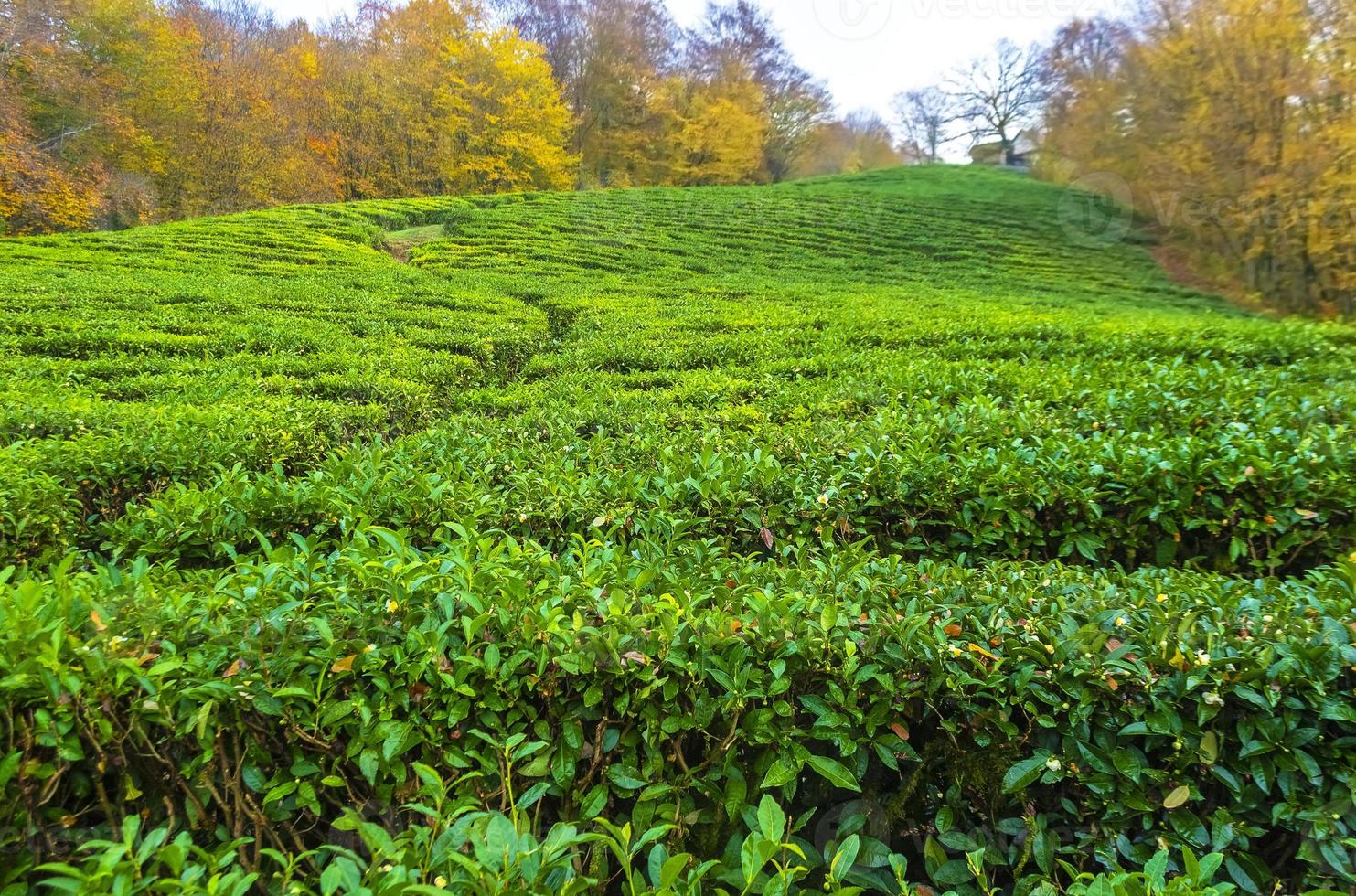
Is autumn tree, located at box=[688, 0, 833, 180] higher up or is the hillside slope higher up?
autumn tree, located at box=[688, 0, 833, 180]

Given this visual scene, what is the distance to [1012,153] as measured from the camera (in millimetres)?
42750

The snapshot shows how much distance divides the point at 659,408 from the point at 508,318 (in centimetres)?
567

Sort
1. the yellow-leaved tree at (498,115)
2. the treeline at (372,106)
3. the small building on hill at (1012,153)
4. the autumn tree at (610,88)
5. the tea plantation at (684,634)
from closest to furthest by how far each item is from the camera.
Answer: the tea plantation at (684,634), the treeline at (372,106), the yellow-leaved tree at (498,115), the autumn tree at (610,88), the small building on hill at (1012,153)

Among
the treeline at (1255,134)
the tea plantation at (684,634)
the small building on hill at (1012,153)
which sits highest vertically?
the small building on hill at (1012,153)

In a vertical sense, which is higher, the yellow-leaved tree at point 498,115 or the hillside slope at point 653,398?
the yellow-leaved tree at point 498,115

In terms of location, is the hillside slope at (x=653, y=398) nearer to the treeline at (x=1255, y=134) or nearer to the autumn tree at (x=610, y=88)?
the treeline at (x=1255, y=134)

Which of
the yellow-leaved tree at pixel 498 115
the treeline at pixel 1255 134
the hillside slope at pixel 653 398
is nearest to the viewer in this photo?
the hillside slope at pixel 653 398

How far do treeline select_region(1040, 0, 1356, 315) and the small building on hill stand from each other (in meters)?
15.8

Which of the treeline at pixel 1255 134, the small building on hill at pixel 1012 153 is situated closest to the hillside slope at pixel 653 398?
the treeline at pixel 1255 134

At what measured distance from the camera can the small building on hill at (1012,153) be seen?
121ft

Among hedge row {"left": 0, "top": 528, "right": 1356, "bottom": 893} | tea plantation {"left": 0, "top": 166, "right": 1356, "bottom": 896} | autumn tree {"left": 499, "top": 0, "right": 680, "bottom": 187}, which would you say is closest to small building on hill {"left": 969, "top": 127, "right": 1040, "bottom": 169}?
autumn tree {"left": 499, "top": 0, "right": 680, "bottom": 187}

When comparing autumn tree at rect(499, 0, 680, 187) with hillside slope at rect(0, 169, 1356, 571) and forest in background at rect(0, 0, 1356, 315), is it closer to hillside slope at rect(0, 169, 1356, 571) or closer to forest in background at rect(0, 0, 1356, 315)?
forest in background at rect(0, 0, 1356, 315)

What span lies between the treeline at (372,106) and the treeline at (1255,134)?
18.8 metres

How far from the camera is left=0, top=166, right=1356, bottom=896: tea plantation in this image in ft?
4.21
